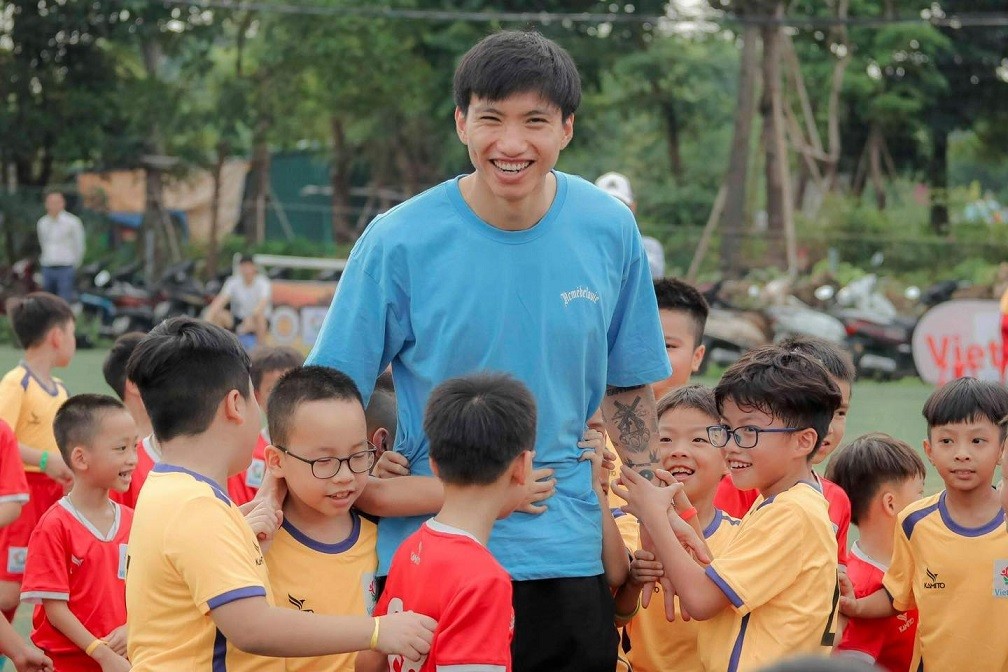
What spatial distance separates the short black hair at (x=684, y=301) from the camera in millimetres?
4812

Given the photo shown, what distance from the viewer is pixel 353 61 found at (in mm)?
24609

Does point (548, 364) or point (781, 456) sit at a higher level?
point (548, 364)

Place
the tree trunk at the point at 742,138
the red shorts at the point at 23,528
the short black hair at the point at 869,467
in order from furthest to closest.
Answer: the tree trunk at the point at 742,138 → the red shorts at the point at 23,528 → the short black hair at the point at 869,467

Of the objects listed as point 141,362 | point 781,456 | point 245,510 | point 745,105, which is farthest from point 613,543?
point 745,105

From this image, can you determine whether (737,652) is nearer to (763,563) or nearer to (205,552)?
(763,563)

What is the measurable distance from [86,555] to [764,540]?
98.9 inches

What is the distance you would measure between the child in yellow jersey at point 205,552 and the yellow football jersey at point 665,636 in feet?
4.29

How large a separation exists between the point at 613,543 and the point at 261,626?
983 mm

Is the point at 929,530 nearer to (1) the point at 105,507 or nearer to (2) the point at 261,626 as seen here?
(2) the point at 261,626

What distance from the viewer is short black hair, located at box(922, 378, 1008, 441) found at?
14.0 ft

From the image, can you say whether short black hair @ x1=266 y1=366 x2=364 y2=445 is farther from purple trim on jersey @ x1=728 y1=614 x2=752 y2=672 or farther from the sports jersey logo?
the sports jersey logo

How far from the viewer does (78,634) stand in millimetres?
4504

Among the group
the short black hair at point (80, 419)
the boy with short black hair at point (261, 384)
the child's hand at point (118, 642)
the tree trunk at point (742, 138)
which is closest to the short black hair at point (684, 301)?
the boy with short black hair at point (261, 384)

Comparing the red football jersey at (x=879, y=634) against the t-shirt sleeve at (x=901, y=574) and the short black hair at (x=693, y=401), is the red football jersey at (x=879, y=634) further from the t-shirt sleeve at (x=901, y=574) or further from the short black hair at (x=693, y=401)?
the short black hair at (x=693, y=401)
